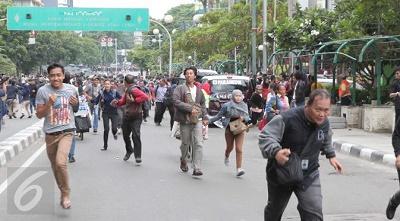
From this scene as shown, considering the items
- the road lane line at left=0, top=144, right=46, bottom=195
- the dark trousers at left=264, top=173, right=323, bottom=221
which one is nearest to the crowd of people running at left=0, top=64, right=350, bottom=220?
the dark trousers at left=264, top=173, right=323, bottom=221

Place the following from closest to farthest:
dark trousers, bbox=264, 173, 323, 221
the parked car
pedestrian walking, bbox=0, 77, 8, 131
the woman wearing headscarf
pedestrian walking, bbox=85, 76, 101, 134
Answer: dark trousers, bbox=264, 173, 323, 221 < the woman wearing headscarf < pedestrian walking, bbox=85, 76, 101, 134 < pedestrian walking, bbox=0, 77, 8, 131 < the parked car

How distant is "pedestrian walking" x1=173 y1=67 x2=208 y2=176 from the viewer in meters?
10.7

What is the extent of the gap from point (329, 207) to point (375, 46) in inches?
390

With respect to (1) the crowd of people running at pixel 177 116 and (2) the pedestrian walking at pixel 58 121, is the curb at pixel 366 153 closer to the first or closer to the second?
(1) the crowd of people running at pixel 177 116

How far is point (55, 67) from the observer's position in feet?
27.2

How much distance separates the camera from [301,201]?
5.72 meters

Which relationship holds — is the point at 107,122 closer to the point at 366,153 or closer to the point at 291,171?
the point at 366,153

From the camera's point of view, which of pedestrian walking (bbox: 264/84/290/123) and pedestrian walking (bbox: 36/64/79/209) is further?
pedestrian walking (bbox: 264/84/290/123)

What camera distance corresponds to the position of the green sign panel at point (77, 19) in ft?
143

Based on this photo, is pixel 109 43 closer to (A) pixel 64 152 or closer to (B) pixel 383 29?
(B) pixel 383 29

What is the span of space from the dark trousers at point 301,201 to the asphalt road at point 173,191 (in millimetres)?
1861

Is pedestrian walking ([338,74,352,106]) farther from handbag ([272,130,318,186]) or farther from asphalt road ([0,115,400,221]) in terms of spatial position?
handbag ([272,130,318,186])

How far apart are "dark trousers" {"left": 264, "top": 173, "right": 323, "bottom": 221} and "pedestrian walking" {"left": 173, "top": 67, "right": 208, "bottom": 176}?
4.82 m

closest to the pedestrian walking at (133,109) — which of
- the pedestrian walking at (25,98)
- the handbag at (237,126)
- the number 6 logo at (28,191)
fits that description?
the handbag at (237,126)
